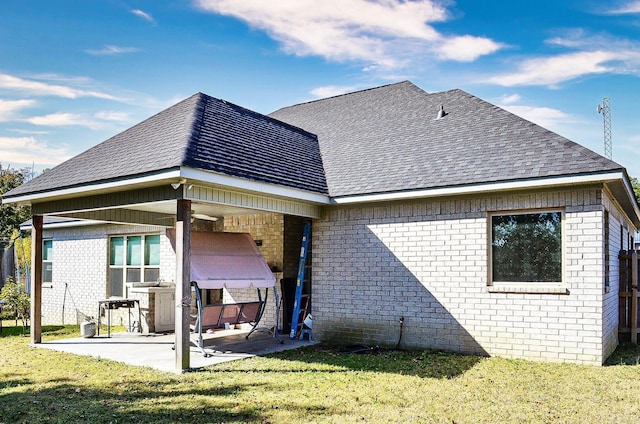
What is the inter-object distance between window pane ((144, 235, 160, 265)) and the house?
50.9 inches

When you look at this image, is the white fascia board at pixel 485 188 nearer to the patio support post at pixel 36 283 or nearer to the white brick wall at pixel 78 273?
the patio support post at pixel 36 283

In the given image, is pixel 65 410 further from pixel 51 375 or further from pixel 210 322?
pixel 210 322

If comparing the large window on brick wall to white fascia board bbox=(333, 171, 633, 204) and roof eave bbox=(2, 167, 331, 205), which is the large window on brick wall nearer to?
roof eave bbox=(2, 167, 331, 205)

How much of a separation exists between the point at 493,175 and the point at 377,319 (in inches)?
137

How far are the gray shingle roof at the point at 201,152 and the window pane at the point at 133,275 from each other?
4.15 m

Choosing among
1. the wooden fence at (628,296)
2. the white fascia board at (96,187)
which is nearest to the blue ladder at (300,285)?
the white fascia board at (96,187)

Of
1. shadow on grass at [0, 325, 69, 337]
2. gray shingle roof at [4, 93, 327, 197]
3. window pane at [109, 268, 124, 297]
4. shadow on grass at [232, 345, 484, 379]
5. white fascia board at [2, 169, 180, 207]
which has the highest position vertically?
gray shingle roof at [4, 93, 327, 197]

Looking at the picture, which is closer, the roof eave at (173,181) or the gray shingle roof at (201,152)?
the roof eave at (173,181)

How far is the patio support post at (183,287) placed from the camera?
7.77m

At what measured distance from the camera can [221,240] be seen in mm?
10078

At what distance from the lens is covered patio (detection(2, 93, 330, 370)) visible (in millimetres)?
7852

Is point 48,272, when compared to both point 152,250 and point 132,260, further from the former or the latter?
point 152,250

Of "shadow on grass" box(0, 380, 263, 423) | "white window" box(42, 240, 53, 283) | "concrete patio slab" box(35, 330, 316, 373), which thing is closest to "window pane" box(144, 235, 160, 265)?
"concrete patio slab" box(35, 330, 316, 373)

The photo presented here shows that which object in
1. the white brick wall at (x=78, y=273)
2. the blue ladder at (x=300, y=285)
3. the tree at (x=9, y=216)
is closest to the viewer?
the blue ladder at (x=300, y=285)
